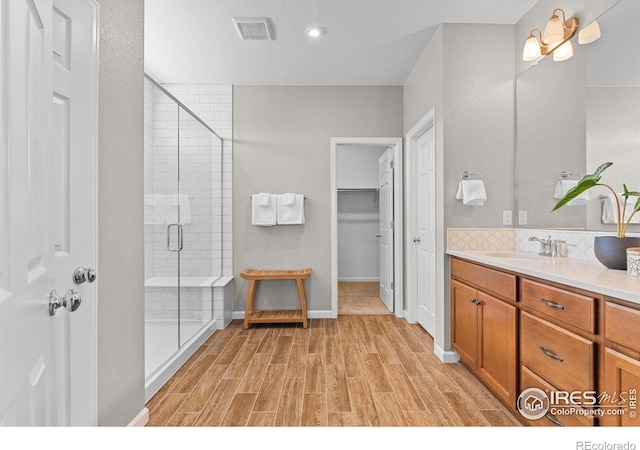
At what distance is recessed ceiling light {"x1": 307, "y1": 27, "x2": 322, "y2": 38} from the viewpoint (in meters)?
2.73

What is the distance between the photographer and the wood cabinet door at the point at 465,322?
7.18 feet

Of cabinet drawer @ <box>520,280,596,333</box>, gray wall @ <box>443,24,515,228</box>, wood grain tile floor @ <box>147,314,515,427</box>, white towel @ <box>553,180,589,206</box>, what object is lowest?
wood grain tile floor @ <box>147,314,515,427</box>

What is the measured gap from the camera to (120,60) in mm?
1555

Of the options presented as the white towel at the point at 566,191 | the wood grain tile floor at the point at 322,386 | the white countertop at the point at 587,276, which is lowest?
the wood grain tile floor at the point at 322,386

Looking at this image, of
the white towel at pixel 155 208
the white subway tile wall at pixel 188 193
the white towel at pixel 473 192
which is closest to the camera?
the white towel at pixel 155 208

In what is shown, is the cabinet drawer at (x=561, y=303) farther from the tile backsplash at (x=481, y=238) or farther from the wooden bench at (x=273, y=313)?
the wooden bench at (x=273, y=313)

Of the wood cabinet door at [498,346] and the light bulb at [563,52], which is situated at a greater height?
the light bulb at [563,52]

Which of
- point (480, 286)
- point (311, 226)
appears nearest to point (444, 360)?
point (480, 286)

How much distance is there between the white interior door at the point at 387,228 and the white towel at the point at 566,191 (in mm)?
1859

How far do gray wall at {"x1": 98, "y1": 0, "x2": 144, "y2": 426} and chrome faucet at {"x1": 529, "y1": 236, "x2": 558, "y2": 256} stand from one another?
8.14ft

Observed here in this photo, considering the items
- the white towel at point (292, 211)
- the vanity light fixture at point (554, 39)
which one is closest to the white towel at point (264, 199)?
the white towel at point (292, 211)

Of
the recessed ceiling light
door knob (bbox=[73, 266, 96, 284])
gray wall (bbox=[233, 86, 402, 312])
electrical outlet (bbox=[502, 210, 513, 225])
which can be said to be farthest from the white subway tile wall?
electrical outlet (bbox=[502, 210, 513, 225])

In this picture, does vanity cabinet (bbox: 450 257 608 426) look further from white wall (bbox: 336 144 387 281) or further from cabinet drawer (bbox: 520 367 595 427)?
white wall (bbox: 336 144 387 281)

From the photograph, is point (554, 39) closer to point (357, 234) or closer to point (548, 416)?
point (548, 416)
